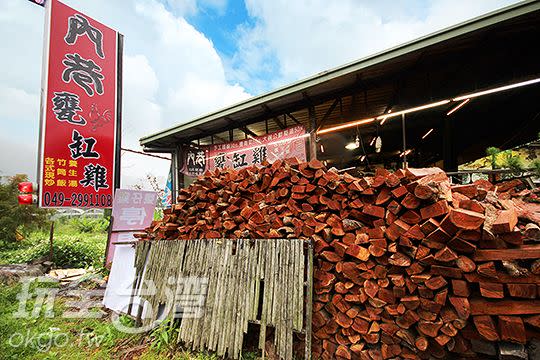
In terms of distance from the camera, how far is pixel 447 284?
2.12 metres

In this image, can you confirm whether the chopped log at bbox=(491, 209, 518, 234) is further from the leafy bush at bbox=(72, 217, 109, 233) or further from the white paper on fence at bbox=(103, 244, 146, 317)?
the leafy bush at bbox=(72, 217, 109, 233)

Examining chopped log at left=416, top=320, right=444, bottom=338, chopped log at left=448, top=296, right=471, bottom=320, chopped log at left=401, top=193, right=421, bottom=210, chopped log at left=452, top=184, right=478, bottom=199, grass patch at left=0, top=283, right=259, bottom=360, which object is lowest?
grass patch at left=0, top=283, right=259, bottom=360

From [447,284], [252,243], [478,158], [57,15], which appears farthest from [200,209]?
[478,158]

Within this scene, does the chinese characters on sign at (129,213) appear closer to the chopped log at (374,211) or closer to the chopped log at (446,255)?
the chopped log at (374,211)

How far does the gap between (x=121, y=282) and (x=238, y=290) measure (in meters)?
Answer: 2.93

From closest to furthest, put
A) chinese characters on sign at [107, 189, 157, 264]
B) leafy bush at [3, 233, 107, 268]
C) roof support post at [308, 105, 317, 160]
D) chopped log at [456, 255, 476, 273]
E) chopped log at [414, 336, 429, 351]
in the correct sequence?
chopped log at [456, 255, 476, 273] < chopped log at [414, 336, 429, 351] < roof support post at [308, 105, 317, 160] < chinese characters on sign at [107, 189, 157, 264] < leafy bush at [3, 233, 107, 268]

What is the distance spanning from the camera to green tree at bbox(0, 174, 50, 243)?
28.8ft

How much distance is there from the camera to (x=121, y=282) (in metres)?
4.41

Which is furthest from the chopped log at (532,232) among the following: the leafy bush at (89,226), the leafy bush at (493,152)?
the leafy bush at (89,226)

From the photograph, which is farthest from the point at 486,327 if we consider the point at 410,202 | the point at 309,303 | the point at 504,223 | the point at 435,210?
the point at 309,303

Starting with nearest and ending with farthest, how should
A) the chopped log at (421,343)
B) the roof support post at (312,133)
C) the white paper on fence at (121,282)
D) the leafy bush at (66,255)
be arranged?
the chopped log at (421,343)
the white paper on fence at (121,282)
the roof support post at (312,133)
the leafy bush at (66,255)

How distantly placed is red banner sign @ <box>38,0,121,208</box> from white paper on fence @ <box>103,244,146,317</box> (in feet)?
8.40

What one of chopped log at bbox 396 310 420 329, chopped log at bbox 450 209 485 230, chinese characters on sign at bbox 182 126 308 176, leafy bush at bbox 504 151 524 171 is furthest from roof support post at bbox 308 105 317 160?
chopped log at bbox 396 310 420 329

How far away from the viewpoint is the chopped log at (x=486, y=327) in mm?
1952
